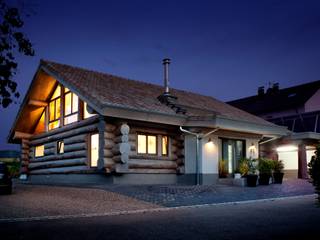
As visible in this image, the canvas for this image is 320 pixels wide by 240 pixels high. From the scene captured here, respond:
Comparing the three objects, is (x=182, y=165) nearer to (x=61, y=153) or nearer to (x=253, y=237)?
(x=61, y=153)

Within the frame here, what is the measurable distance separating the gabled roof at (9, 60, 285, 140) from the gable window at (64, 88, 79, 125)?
1.17m

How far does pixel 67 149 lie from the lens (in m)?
18.6

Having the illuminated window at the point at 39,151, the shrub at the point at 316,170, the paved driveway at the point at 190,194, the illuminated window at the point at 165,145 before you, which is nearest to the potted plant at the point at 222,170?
the illuminated window at the point at 165,145

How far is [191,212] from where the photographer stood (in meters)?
9.45

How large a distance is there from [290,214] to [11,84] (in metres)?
7.02

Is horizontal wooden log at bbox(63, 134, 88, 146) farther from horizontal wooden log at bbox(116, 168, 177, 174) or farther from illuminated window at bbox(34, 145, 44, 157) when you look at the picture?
illuminated window at bbox(34, 145, 44, 157)

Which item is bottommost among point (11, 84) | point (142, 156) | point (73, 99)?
point (142, 156)

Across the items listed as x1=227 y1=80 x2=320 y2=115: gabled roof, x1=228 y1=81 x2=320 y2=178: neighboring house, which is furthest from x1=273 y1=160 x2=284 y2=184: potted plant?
x1=227 y1=80 x2=320 y2=115: gabled roof

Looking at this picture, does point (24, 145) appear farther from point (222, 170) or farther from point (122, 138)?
point (222, 170)

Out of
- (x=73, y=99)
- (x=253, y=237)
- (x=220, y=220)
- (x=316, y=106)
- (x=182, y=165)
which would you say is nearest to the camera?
(x=253, y=237)

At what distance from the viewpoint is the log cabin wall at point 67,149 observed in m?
17.2

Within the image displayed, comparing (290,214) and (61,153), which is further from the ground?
(61,153)

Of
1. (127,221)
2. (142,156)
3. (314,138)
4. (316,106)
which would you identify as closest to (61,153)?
(142,156)

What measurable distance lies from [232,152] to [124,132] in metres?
7.31
